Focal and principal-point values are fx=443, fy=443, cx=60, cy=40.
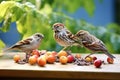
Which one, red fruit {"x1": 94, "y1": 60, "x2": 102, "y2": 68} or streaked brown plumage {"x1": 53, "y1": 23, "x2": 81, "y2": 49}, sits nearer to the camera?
red fruit {"x1": 94, "y1": 60, "x2": 102, "y2": 68}

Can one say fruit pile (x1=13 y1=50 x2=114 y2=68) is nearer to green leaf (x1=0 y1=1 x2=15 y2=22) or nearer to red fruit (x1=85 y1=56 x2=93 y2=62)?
red fruit (x1=85 y1=56 x2=93 y2=62)

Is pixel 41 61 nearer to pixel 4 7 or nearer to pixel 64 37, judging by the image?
pixel 64 37

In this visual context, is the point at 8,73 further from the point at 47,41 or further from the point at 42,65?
the point at 47,41

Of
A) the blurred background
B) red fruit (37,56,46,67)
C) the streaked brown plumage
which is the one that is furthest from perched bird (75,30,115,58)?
the blurred background

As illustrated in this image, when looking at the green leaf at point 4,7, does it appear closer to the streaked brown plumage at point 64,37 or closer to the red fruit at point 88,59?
the streaked brown plumage at point 64,37

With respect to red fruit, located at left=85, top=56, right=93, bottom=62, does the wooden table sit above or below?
below

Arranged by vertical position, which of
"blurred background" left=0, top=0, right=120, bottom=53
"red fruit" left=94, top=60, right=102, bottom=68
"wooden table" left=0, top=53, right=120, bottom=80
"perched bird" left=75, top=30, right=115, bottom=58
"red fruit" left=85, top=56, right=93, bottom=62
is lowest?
"wooden table" left=0, top=53, right=120, bottom=80

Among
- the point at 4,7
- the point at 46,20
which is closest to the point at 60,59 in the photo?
the point at 4,7

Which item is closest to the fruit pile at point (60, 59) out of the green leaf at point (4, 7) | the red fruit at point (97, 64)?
the red fruit at point (97, 64)

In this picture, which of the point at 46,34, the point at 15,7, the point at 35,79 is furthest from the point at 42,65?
the point at 46,34

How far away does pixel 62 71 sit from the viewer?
6.24ft

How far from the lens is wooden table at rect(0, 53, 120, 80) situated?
1.88 meters

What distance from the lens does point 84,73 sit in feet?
6.19

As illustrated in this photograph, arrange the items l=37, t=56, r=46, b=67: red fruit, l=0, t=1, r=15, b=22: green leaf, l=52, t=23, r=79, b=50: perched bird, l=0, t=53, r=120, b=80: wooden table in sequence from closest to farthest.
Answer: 1. l=0, t=53, r=120, b=80: wooden table
2. l=37, t=56, r=46, b=67: red fruit
3. l=52, t=23, r=79, b=50: perched bird
4. l=0, t=1, r=15, b=22: green leaf
